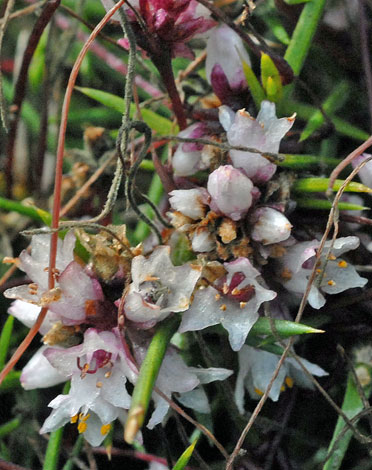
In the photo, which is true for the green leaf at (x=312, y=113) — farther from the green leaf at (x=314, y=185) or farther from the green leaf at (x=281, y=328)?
the green leaf at (x=281, y=328)

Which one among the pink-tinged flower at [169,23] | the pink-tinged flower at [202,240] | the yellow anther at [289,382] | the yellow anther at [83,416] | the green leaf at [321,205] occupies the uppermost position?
the pink-tinged flower at [169,23]

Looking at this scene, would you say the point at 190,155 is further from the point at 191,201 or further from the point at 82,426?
the point at 82,426

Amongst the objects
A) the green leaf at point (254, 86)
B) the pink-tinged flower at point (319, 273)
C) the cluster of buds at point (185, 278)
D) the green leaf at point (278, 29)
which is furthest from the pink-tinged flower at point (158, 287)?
the green leaf at point (278, 29)

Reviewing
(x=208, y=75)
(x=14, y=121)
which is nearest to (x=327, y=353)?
(x=208, y=75)

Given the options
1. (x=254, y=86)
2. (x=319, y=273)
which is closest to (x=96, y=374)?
(x=319, y=273)

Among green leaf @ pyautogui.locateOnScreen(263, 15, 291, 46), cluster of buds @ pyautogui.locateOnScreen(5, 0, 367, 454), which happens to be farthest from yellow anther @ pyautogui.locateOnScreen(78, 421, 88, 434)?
green leaf @ pyautogui.locateOnScreen(263, 15, 291, 46)

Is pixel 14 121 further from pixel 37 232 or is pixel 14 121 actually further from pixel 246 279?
pixel 246 279
